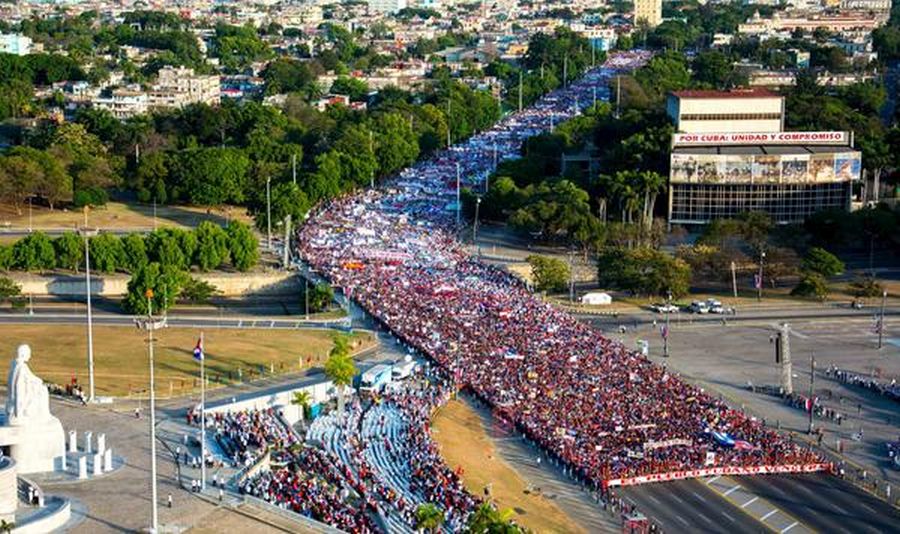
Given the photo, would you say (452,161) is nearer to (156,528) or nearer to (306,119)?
(306,119)

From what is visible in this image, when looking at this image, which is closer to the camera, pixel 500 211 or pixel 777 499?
pixel 777 499

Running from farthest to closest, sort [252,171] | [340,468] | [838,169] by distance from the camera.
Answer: [252,171] → [838,169] → [340,468]

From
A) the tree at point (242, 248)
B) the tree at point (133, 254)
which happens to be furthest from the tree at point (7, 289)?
the tree at point (242, 248)

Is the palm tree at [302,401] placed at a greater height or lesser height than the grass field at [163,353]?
lesser

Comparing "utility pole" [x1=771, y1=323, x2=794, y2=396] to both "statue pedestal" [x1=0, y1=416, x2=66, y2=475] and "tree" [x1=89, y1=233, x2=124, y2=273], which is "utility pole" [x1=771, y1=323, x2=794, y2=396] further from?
"tree" [x1=89, y1=233, x2=124, y2=273]

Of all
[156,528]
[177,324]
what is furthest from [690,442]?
[177,324]

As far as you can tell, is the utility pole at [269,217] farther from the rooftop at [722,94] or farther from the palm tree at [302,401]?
the palm tree at [302,401]

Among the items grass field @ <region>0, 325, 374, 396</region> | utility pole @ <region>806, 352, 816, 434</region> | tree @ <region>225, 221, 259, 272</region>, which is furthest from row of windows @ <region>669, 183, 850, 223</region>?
grass field @ <region>0, 325, 374, 396</region>
